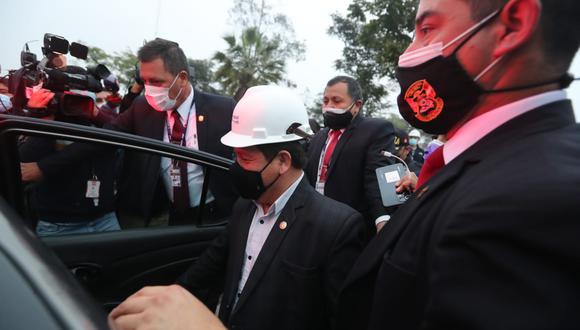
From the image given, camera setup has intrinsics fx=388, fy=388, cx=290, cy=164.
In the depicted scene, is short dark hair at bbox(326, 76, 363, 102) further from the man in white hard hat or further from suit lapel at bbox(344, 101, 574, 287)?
suit lapel at bbox(344, 101, 574, 287)

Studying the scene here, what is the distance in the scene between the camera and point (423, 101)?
3.91ft

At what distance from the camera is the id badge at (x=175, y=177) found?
289 cm

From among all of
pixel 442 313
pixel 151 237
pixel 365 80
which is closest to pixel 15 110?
pixel 151 237

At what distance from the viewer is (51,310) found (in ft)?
2.48

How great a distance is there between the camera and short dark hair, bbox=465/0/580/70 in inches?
35.4

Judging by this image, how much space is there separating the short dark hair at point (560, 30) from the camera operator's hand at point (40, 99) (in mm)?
2784

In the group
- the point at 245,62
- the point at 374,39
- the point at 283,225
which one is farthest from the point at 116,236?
the point at 245,62

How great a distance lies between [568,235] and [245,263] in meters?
1.49

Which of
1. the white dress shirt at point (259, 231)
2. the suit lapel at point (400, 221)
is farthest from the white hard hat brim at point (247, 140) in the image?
the suit lapel at point (400, 221)

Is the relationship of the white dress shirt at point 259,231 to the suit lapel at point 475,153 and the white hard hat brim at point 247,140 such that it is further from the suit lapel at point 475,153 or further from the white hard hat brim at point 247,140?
the suit lapel at point 475,153

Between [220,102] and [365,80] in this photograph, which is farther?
[365,80]

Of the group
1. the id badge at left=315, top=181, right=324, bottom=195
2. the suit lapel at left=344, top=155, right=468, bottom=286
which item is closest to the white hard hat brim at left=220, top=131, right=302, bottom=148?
the suit lapel at left=344, top=155, right=468, bottom=286

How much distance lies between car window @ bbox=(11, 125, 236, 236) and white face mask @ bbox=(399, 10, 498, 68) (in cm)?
170

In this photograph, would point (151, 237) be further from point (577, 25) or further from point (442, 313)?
point (577, 25)
